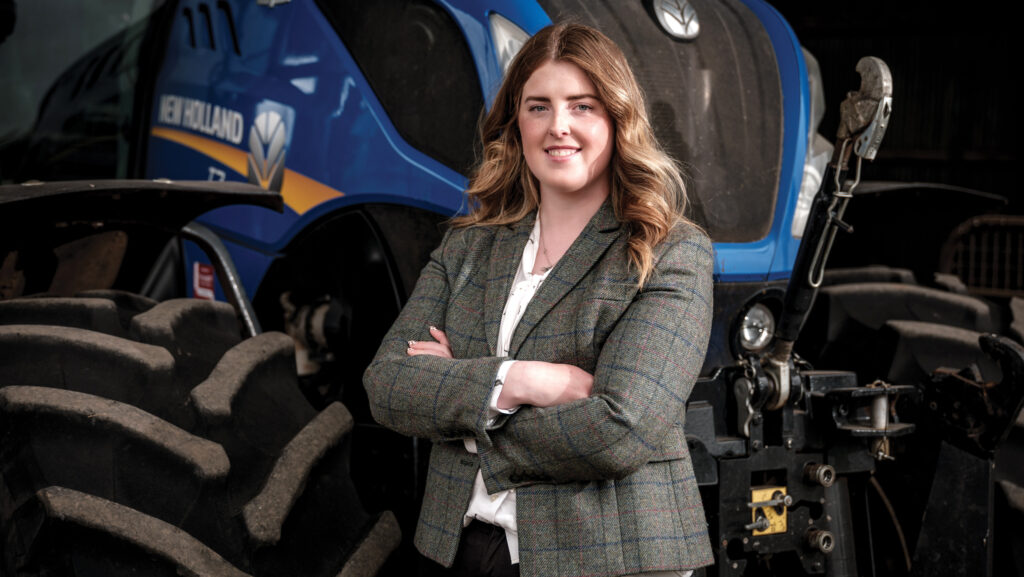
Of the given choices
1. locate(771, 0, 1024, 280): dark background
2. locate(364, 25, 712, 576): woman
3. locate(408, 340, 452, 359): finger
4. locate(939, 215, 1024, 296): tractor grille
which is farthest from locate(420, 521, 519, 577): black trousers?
locate(771, 0, 1024, 280): dark background

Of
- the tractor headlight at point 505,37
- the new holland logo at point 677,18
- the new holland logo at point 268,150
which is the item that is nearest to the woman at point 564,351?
the tractor headlight at point 505,37

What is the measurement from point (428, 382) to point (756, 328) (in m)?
0.98

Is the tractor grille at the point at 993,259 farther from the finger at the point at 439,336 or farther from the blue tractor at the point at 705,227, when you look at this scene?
the finger at the point at 439,336

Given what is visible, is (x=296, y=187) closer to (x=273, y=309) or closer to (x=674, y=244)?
(x=273, y=309)

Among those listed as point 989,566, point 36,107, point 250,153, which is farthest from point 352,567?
point 36,107

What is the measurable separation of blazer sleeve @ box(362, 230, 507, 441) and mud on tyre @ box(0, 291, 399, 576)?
31cm

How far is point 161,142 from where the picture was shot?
122 inches

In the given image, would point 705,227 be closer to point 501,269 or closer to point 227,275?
point 501,269

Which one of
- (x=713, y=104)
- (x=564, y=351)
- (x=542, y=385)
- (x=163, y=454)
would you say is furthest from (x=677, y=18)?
(x=163, y=454)

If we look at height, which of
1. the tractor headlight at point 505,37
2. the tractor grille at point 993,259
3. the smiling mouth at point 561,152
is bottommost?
the tractor grille at point 993,259

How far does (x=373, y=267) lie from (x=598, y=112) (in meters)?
0.86

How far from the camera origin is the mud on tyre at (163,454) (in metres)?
1.84

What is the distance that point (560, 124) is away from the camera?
190cm

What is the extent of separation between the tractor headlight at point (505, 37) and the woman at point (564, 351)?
9.6 inches
